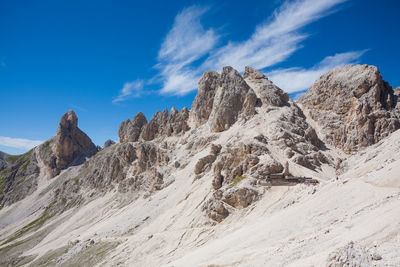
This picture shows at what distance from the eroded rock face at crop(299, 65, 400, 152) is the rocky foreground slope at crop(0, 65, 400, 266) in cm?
29

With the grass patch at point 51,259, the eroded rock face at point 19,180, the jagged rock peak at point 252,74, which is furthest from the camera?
the eroded rock face at point 19,180

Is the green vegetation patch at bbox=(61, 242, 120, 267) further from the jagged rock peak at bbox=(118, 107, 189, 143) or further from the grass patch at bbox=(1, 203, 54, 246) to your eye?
the grass patch at bbox=(1, 203, 54, 246)

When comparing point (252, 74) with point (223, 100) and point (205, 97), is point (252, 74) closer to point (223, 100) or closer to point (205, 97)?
point (223, 100)

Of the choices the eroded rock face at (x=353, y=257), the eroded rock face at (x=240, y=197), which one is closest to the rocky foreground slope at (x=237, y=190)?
the eroded rock face at (x=353, y=257)

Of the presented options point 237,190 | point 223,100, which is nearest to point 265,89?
point 223,100

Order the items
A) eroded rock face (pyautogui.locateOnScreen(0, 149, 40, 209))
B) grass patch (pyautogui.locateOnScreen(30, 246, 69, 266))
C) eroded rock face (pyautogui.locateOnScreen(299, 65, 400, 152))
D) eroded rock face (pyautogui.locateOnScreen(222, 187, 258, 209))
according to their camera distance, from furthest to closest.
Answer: eroded rock face (pyautogui.locateOnScreen(0, 149, 40, 209))
eroded rock face (pyautogui.locateOnScreen(299, 65, 400, 152))
grass patch (pyautogui.locateOnScreen(30, 246, 69, 266))
eroded rock face (pyautogui.locateOnScreen(222, 187, 258, 209))

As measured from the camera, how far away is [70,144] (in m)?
156

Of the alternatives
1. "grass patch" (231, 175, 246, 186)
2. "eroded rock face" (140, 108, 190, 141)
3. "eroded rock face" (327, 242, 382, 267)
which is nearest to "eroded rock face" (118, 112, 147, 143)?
"eroded rock face" (140, 108, 190, 141)

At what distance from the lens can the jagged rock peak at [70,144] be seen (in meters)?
152

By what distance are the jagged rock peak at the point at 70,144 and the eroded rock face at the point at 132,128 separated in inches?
1381

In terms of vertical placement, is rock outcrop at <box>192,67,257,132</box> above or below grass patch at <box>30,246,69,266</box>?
above

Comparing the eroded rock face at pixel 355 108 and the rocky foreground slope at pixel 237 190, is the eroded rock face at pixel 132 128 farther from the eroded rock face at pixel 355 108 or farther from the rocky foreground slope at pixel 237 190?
the eroded rock face at pixel 355 108

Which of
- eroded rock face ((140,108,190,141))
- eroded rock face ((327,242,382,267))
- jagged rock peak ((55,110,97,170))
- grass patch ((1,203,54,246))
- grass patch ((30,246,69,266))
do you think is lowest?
eroded rock face ((327,242,382,267))

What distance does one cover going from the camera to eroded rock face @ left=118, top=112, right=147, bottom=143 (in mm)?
125175
